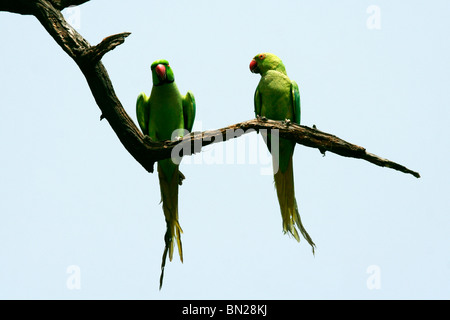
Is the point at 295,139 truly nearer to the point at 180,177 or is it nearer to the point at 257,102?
the point at 257,102

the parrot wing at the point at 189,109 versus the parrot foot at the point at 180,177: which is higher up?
the parrot wing at the point at 189,109

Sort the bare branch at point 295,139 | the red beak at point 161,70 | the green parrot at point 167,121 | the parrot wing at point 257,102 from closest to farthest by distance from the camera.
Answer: the bare branch at point 295,139
the red beak at point 161,70
the green parrot at point 167,121
the parrot wing at point 257,102

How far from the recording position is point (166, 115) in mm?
5277

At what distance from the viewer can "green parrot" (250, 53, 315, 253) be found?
5391 mm

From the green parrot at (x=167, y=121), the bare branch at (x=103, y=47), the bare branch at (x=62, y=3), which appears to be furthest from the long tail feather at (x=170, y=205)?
the bare branch at (x=62, y=3)

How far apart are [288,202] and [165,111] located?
1.47m

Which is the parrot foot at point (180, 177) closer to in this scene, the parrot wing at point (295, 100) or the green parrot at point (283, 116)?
the green parrot at point (283, 116)

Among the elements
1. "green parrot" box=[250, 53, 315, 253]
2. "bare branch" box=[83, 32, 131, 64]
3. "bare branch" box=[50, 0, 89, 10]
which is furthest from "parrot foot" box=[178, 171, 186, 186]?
"bare branch" box=[50, 0, 89, 10]

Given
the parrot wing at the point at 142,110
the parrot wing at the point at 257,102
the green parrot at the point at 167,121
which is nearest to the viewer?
the green parrot at the point at 167,121

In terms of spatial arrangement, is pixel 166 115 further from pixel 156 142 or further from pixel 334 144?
pixel 334 144

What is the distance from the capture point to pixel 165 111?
17.3 ft

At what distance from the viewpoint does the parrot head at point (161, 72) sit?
5113 mm

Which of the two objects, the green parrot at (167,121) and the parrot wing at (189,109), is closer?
the green parrot at (167,121)

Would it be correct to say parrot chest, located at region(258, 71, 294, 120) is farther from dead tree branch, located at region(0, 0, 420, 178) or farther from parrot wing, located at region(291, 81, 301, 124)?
dead tree branch, located at region(0, 0, 420, 178)
